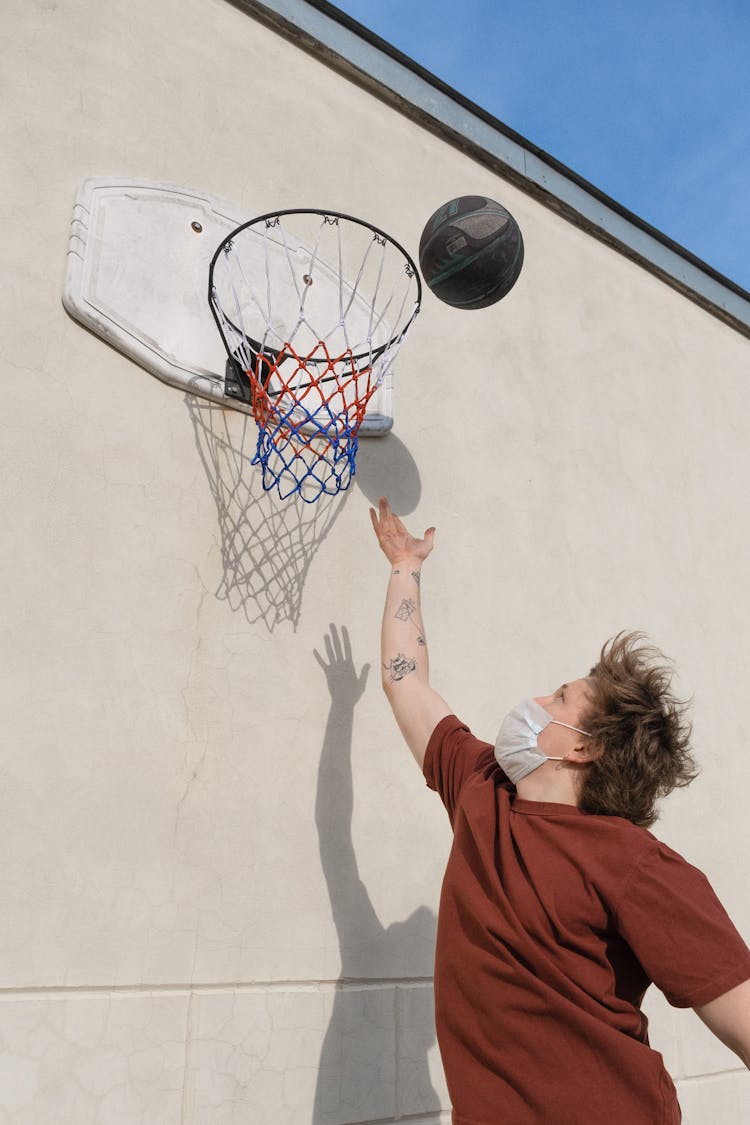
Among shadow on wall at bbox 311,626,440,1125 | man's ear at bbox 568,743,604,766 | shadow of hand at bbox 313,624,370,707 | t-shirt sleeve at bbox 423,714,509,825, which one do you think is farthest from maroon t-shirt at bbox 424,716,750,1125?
shadow of hand at bbox 313,624,370,707

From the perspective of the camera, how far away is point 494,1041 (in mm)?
2021

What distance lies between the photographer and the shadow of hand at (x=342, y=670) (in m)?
3.20

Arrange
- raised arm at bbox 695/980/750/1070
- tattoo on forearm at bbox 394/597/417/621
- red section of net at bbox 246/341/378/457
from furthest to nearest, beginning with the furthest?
red section of net at bbox 246/341/378/457
tattoo on forearm at bbox 394/597/417/621
raised arm at bbox 695/980/750/1070

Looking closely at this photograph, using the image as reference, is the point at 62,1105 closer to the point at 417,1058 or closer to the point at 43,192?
the point at 417,1058

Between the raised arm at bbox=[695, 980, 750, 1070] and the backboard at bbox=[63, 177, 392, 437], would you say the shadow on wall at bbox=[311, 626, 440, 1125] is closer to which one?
the backboard at bbox=[63, 177, 392, 437]

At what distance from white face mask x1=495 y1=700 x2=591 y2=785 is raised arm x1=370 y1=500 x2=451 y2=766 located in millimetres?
351

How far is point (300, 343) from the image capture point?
3352mm

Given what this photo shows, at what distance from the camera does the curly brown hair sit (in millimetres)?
2211

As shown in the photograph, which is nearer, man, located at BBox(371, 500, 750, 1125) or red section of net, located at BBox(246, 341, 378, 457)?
man, located at BBox(371, 500, 750, 1125)

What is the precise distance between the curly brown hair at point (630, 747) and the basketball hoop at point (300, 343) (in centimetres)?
133

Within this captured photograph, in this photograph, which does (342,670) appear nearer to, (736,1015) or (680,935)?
(680,935)

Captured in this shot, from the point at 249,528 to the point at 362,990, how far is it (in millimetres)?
1443

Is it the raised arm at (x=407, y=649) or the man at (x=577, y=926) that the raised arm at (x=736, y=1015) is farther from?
the raised arm at (x=407, y=649)

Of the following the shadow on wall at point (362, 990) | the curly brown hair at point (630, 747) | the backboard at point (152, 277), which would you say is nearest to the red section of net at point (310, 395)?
the backboard at point (152, 277)
